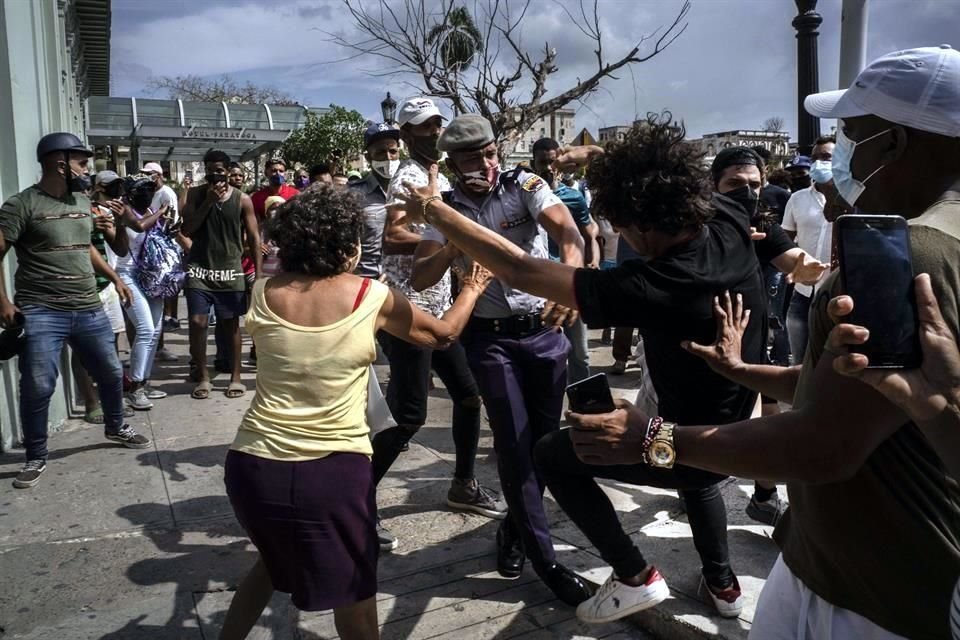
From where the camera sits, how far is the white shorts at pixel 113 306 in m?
6.15

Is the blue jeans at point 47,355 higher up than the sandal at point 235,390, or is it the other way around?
the blue jeans at point 47,355

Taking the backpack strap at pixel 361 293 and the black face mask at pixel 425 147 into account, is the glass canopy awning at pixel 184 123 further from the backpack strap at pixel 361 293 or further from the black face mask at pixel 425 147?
the backpack strap at pixel 361 293

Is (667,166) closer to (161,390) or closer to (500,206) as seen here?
(500,206)

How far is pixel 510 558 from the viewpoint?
3.49m

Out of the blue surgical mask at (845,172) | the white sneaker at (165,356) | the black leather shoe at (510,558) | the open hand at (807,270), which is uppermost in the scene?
the blue surgical mask at (845,172)

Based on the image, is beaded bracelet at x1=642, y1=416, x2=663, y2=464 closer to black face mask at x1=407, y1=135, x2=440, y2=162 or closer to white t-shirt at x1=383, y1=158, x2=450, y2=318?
white t-shirt at x1=383, y1=158, x2=450, y2=318

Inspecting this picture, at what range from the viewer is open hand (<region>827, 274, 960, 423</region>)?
120 cm

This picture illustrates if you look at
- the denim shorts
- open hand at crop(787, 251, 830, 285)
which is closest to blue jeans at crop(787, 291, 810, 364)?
open hand at crop(787, 251, 830, 285)

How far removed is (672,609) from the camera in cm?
309

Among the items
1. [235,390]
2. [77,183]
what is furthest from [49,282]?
[235,390]

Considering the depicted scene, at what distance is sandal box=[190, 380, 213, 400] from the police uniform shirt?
399 cm

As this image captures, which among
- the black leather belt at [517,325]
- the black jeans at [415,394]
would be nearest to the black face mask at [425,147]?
the black jeans at [415,394]

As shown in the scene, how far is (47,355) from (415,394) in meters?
2.62

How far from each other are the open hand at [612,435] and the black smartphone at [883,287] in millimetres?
641
